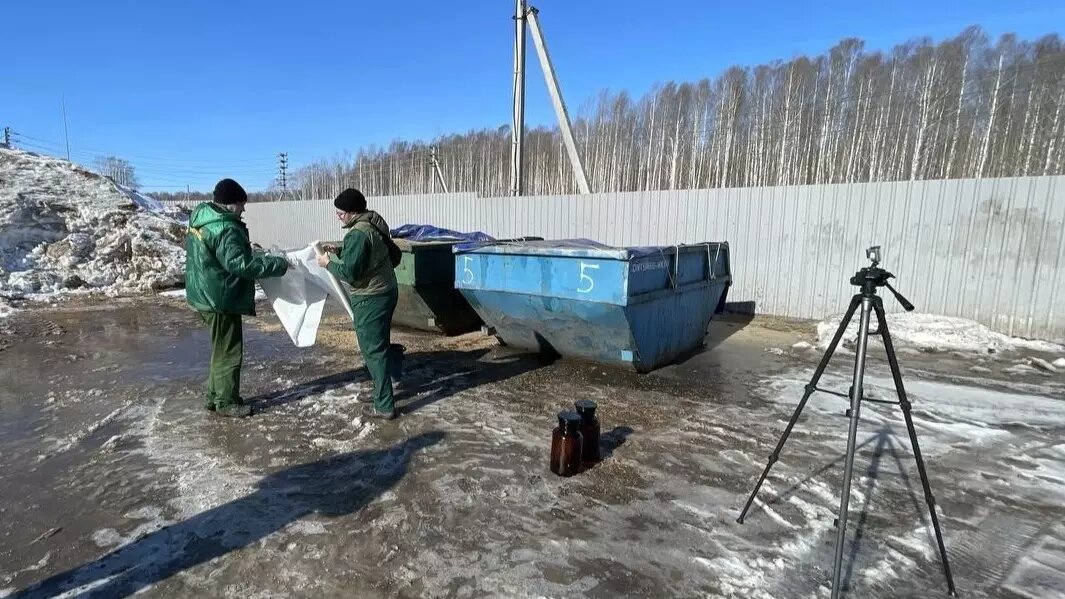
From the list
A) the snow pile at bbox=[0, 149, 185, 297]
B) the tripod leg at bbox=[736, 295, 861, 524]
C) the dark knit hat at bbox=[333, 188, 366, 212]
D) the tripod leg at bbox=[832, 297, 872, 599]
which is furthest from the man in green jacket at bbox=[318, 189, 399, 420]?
the snow pile at bbox=[0, 149, 185, 297]

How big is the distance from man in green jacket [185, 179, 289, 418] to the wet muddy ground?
487 millimetres

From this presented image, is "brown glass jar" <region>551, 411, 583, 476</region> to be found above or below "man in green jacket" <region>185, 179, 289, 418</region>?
below

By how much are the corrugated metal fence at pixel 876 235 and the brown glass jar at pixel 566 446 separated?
6276mm

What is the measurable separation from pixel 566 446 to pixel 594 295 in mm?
1707

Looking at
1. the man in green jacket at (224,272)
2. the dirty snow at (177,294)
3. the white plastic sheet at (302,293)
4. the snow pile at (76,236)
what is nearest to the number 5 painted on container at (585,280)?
the white plastic sheet at (302,293)

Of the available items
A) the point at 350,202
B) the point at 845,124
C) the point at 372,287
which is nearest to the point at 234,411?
the point at 372,287

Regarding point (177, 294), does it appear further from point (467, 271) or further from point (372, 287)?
point (372, 287)

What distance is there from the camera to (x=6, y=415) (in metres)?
4.34

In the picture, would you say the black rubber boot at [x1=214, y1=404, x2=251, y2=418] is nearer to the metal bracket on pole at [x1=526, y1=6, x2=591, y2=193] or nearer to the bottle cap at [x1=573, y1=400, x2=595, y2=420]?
the bottle cap at [x1=573, y1=400, x2=595, y2=420]

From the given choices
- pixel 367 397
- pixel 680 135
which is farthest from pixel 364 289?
pixel 680 135

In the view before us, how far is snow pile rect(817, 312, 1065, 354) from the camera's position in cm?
641

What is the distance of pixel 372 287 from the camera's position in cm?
407

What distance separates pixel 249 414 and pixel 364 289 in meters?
1.42

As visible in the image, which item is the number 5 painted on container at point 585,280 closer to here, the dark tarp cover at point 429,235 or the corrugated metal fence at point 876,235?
the dark tarp cover at point 429,235
